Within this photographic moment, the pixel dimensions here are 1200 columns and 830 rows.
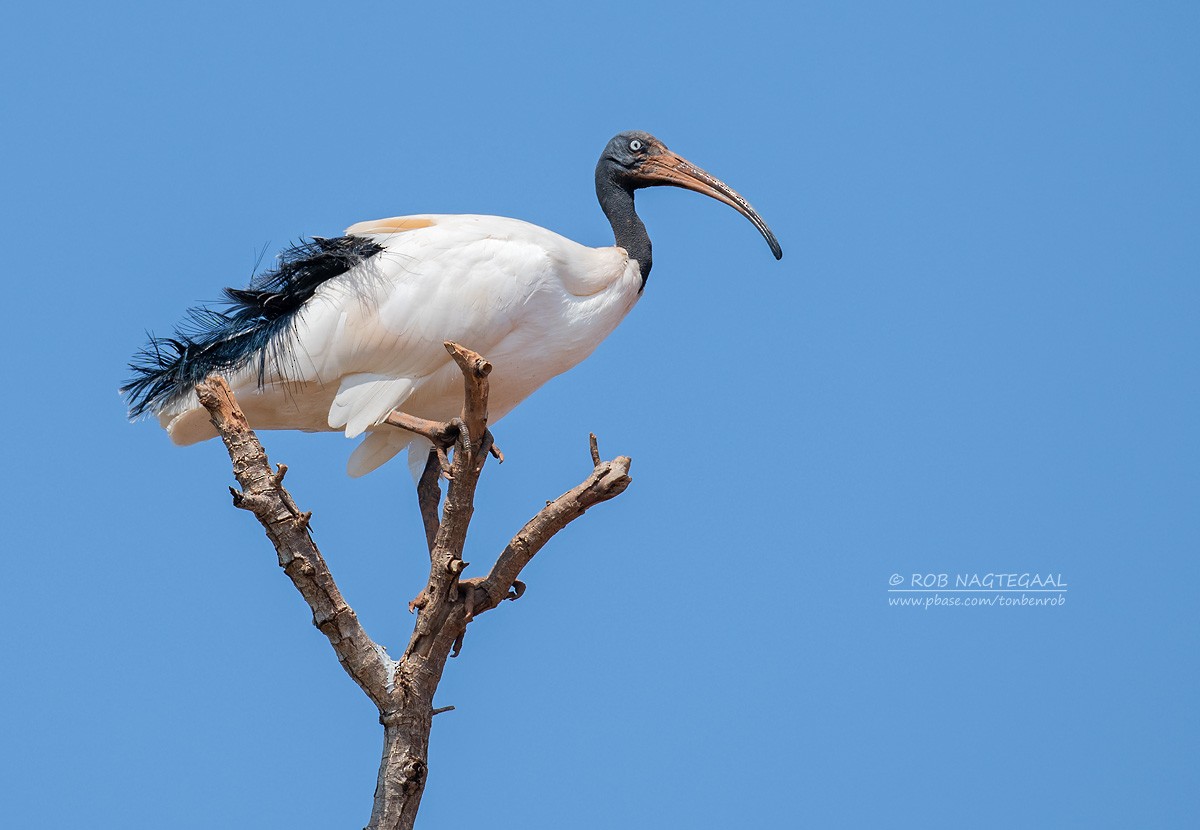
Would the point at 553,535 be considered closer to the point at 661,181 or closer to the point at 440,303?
the point at 440,303

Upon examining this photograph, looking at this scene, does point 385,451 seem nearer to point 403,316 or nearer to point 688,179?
point 403,316

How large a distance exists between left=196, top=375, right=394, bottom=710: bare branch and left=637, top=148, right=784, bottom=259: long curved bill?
3547mm

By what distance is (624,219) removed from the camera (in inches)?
372

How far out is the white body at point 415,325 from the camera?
799 cm

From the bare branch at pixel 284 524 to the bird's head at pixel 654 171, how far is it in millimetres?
3446

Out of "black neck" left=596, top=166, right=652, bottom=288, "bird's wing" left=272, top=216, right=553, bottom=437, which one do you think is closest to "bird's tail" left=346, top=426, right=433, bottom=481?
"bird's wing" left=272, top=216, right=553, bottom=437

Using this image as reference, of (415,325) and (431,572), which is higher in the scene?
(415,325)

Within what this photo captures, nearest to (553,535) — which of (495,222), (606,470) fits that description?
(606,470)

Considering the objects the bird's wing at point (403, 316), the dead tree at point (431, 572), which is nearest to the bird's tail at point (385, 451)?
the bird's wing at point (403, 316)

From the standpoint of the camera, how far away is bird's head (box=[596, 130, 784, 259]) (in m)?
9.62

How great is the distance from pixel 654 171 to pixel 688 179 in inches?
8.3

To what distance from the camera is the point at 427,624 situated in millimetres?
7102

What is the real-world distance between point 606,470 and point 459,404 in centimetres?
163

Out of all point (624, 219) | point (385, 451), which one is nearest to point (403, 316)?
point (385, 451)
